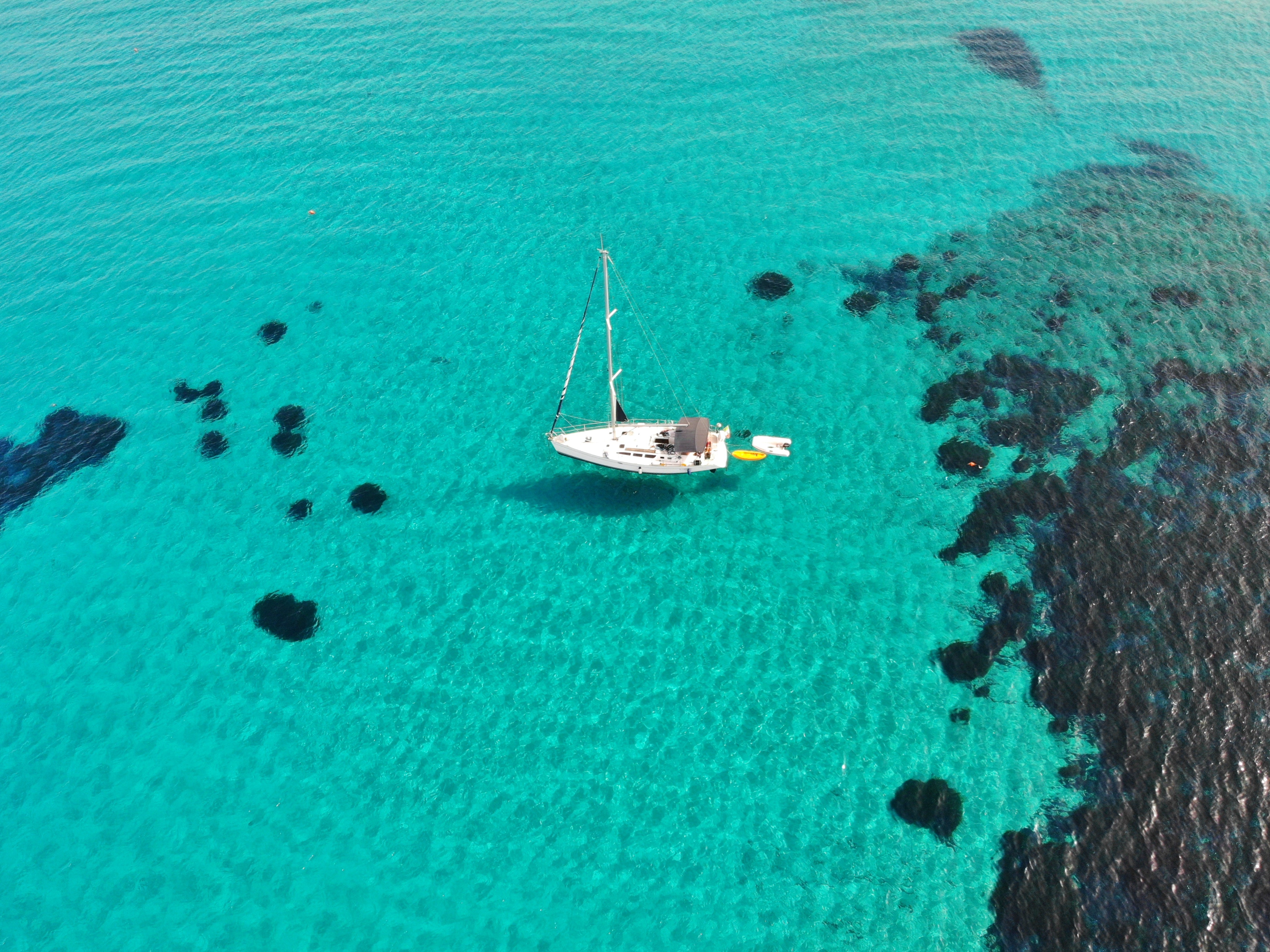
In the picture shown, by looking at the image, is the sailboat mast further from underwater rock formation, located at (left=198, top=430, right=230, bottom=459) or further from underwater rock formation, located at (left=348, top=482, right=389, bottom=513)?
underwater rock formation, located at (left=198, top=430, right=230, bottom=459)

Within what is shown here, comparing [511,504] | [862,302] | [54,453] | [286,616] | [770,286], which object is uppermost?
[770,286]

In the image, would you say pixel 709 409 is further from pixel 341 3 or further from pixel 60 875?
pixel 341 3

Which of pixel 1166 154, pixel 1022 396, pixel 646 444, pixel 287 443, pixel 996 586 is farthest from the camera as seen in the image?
pixel 1166 154

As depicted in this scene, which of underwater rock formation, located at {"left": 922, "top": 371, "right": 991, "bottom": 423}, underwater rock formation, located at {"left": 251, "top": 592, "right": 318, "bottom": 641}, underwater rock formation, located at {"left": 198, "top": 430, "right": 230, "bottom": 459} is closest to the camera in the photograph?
underwater rock formation, located at {"left": 251, "top": 592, "right": 318, "bottom": 641}

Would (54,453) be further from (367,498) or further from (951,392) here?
(951,392)

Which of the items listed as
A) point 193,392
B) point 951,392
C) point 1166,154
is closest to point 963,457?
point 951,392

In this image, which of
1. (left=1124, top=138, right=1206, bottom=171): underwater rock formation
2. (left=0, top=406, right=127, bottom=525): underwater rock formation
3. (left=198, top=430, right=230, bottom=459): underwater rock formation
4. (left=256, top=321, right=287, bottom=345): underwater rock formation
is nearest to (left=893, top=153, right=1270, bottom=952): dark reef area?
(left=1124, top=138, right=1206, bottom=171): underwater rock formation

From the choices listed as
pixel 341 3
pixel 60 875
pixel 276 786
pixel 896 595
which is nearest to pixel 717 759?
pixel 896 595
